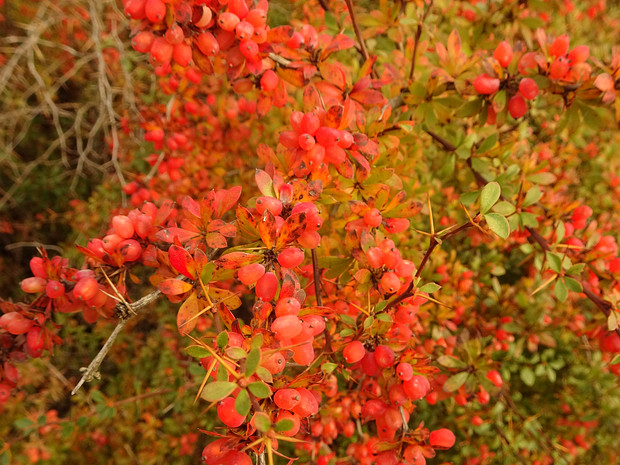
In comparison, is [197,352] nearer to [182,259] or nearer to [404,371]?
[182,259]

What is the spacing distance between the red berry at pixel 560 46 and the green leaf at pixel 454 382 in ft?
3.36

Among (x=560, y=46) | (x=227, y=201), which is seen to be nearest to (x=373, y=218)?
(x=227, y=201)

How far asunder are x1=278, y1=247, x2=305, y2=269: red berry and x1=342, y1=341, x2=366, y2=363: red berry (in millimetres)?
253

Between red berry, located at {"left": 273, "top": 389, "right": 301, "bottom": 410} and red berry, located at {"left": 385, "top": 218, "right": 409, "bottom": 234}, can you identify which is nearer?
red berry, located at {"left": 273, "top": 389, "right": 301, "bottom": 410}

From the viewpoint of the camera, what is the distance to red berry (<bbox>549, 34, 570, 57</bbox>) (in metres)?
A: 1.13

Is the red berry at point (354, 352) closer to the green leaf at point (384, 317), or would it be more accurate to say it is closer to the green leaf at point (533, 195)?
the green leaf at point (384, 317)

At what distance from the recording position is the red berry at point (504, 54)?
3.85 ft

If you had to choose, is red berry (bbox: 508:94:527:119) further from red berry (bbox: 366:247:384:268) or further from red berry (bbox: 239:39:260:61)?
red berry (bbox: 239:39:260:61)

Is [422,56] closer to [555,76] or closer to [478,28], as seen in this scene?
[478,28]

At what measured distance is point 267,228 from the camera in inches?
29.6

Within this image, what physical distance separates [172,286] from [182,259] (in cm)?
6

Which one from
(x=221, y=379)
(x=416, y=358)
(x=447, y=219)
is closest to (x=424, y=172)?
(x=447, y=219)

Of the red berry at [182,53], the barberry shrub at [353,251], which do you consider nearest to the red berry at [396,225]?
the barberry shrub at [353,251]

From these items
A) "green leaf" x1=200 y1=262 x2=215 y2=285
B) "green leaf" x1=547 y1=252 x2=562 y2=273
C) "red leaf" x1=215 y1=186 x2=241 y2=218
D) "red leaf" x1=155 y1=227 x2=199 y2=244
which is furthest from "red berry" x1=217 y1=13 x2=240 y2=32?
"green leaf" x1=547 y1=252 x2=562 y2=273
